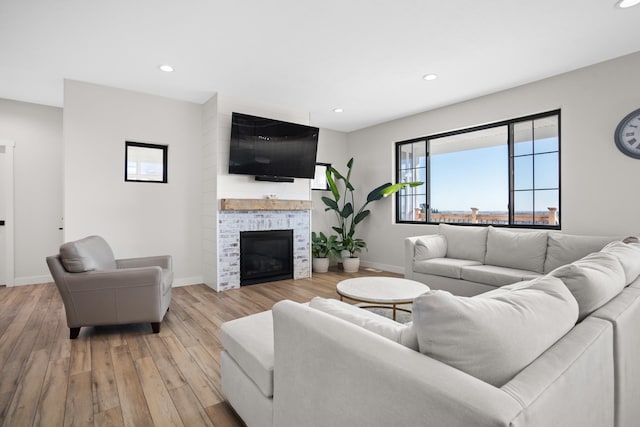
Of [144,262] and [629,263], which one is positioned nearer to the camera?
[629,263]

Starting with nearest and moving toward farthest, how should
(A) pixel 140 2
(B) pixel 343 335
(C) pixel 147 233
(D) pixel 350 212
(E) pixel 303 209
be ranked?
(B) pixel 343 335
(A) pixel 140 2
(C) pixel 147 233
(E) pixel 303 209
(D) pixel 350 212

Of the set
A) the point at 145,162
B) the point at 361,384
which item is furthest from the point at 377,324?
the point at 145,162

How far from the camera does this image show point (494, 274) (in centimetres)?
326

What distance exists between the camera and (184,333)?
282 cm

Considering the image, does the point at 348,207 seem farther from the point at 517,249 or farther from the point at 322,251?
the point at 517,249

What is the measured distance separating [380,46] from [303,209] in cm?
269

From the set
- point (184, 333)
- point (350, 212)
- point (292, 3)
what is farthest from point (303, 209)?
point (292, 3)

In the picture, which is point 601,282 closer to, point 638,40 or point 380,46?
point 380,46

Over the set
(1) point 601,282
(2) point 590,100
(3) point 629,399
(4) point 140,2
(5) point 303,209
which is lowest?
(3) point 629,399

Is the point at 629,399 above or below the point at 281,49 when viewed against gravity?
below

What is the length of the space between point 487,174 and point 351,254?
254 cm

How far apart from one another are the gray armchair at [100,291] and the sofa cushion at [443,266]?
289cm

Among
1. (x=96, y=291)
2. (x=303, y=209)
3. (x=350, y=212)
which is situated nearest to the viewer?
(x=96, y=291)

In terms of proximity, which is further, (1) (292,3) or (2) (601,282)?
(1) (292,3)
